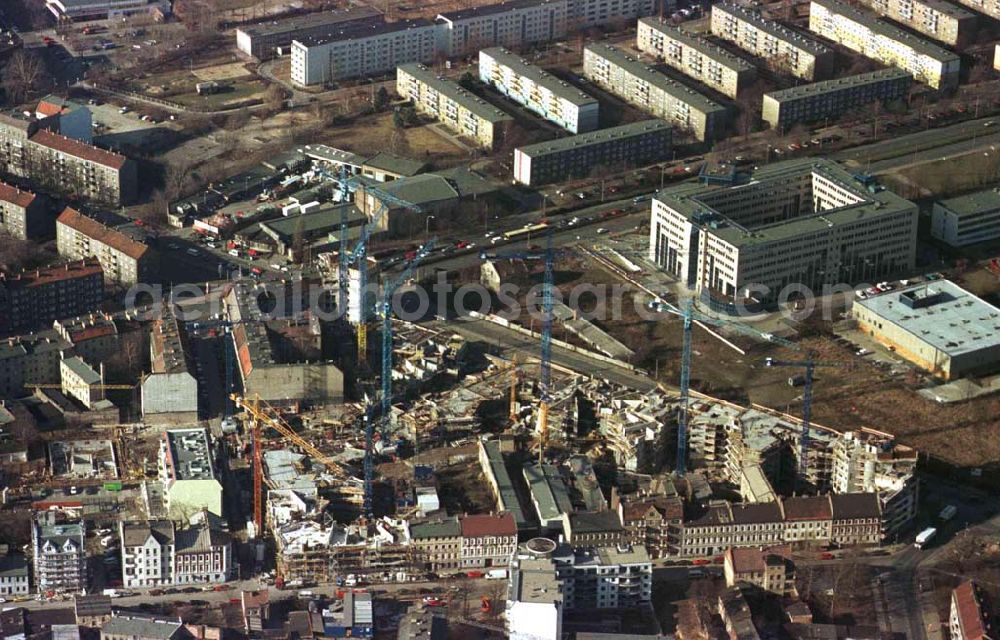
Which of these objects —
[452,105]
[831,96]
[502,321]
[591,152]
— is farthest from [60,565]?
[831,96]

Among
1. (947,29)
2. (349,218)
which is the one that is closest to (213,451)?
(349,218)

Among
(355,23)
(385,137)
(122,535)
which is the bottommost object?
(122,535)

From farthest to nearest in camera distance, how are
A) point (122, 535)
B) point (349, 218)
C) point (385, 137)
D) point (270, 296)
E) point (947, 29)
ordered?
point (947, 29)
point (385, 137)
point (349, 218)
point (270, 296)
point (122, 535)

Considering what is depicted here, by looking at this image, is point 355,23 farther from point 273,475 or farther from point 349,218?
point 273,475

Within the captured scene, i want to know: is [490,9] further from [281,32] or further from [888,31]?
[888,31]

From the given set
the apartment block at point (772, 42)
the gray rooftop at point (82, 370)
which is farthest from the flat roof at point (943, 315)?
the gray rooftop at point (82, 370)

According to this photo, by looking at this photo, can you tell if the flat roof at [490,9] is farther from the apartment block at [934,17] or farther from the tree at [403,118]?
the apartment block at [934,17]
